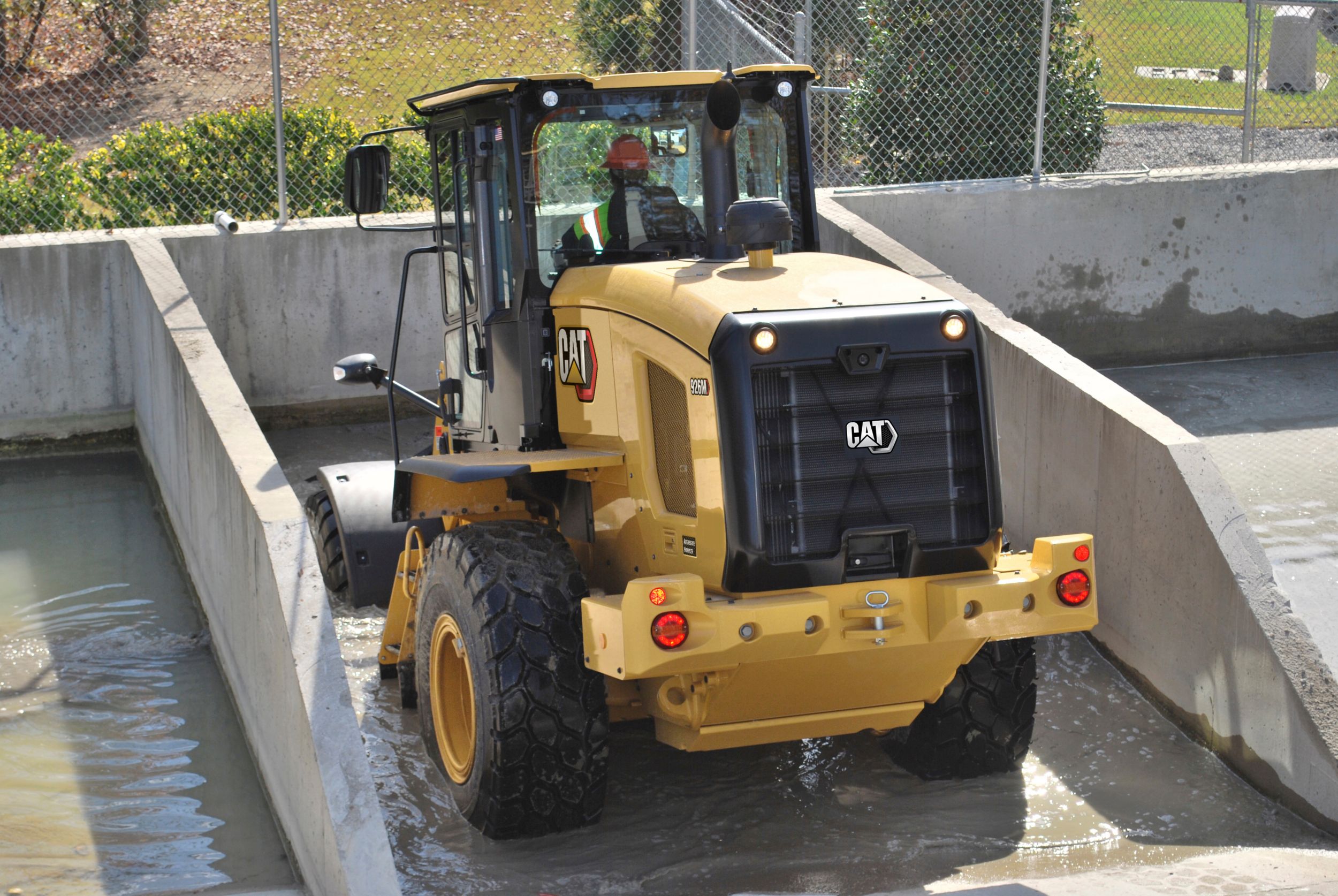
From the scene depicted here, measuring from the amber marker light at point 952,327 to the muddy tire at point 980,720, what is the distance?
133cm

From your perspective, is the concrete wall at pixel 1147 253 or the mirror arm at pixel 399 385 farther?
the concrete wall at pixel 1147 253

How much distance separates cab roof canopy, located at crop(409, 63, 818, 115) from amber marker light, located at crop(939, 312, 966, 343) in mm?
1490

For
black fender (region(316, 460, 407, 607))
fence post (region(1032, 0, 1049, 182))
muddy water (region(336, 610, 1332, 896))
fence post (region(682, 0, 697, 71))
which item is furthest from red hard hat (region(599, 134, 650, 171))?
fence post (region(1032, 0, 1049, 182))

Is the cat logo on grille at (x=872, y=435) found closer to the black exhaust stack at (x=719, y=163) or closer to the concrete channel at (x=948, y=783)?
the black exhaust stack at (x=719, y=163)

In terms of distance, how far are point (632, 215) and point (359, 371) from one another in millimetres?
1757

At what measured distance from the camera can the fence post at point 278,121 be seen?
10.2 metres

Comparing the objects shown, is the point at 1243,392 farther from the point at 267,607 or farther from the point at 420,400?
the point at 267,607

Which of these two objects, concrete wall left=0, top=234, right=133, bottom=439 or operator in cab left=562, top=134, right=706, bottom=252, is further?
concrete wall left=0, top=234, right=133, bottom=439

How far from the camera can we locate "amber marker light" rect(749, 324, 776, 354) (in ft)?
14.9

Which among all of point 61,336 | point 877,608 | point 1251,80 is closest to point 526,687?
point 877,608

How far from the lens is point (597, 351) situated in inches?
207

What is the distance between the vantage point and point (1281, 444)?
9914 mm

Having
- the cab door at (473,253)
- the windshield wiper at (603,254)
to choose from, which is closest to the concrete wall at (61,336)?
the cab door at (473,253)

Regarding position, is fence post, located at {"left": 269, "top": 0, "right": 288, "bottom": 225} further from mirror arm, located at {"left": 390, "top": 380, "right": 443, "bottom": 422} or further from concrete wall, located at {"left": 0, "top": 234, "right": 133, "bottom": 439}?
mirror arm, located at {"left": 390, "top": 380, "right": 443, "bottom": 422}
